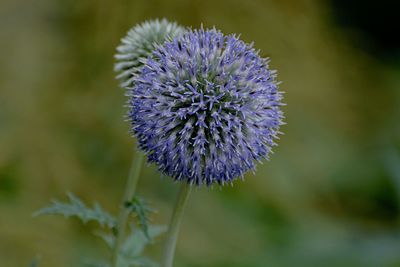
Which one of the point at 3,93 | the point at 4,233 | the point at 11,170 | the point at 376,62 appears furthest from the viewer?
the point at 376,62

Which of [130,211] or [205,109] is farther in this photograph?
[130,211]

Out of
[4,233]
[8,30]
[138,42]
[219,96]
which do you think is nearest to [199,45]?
[219,96]

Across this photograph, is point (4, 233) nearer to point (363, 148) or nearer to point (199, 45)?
point (199, 45)

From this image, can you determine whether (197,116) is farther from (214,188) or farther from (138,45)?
(214,188)

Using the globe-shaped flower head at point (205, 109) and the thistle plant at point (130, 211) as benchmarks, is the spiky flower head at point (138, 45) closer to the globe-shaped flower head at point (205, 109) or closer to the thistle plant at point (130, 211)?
the thistle plant at point (130, 211)

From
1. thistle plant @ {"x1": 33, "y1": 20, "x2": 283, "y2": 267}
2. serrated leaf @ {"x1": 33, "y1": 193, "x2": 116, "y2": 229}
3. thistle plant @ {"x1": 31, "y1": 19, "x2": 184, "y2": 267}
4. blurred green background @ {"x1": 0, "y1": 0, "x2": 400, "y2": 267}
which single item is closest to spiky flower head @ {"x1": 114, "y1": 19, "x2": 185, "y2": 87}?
thistle plant @ {"x1": 31, "y1": 19, "x2": 184, "y2": 267}

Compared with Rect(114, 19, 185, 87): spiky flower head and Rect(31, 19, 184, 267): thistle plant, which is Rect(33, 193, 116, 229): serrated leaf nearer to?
Rect(31, 19, 184, 267): thistle plant

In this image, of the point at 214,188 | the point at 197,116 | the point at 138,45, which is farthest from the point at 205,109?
the point at 214,188
